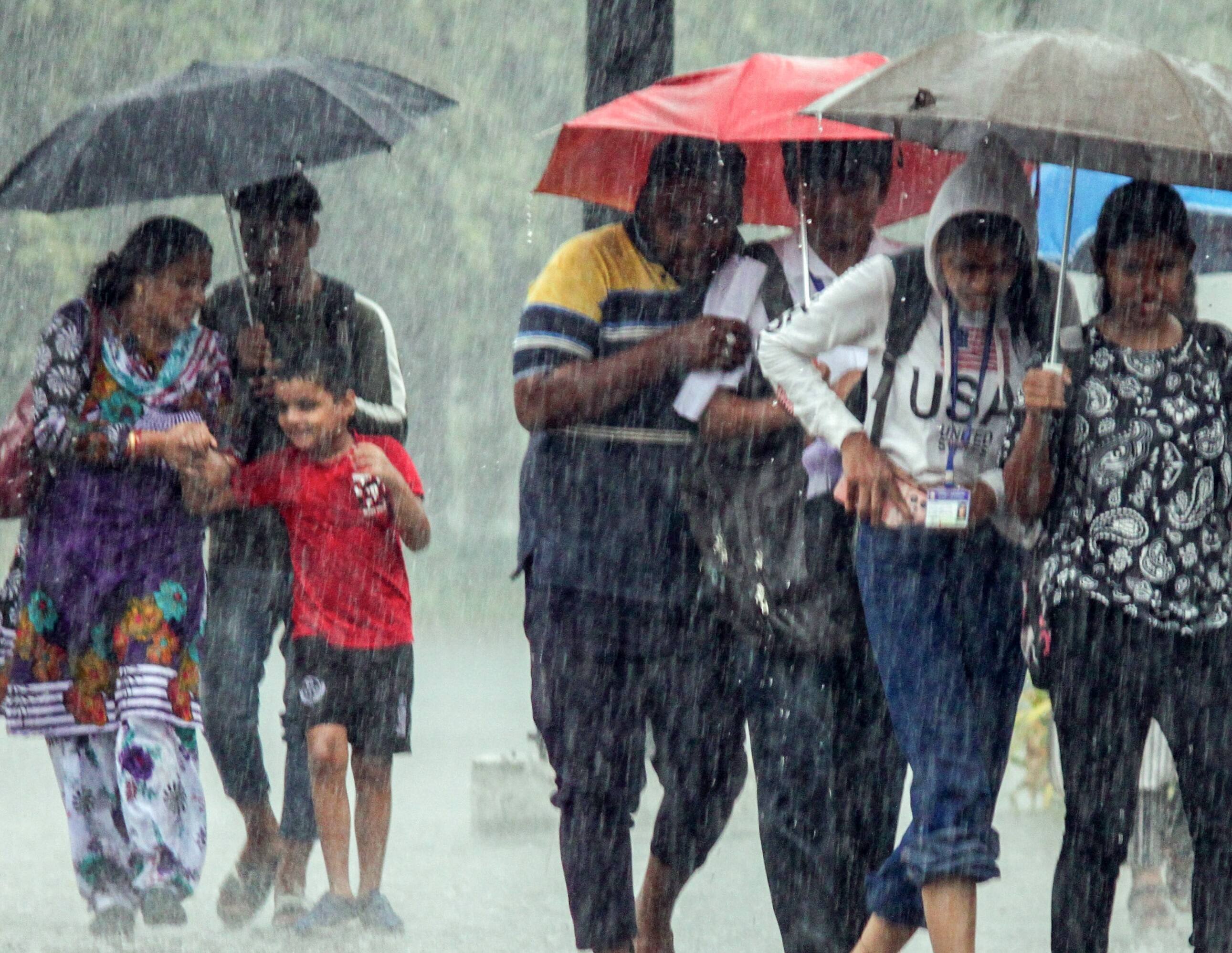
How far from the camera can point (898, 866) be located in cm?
486

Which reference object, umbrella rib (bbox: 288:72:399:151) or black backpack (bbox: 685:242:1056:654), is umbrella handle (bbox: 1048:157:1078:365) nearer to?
black backpack (bbox: 685:242:1056:654)

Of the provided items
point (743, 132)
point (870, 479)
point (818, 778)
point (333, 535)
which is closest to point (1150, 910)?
point (818, 778)

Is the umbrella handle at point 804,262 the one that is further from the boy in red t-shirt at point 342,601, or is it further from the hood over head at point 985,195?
the boy in red t-shirt at point 342,601

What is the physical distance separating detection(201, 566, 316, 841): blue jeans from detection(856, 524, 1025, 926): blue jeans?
2174mm

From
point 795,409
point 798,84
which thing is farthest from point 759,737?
point 798,84

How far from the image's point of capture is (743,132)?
5234mm

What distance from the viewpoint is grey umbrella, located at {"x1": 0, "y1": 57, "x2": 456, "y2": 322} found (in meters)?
5.89

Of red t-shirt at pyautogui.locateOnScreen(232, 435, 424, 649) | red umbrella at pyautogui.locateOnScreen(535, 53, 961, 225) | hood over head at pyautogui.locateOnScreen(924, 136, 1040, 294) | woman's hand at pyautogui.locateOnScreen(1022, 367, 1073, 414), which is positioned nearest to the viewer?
woman's hand at pyautogui.locateOnScreen(1022, 367, 1073, 414)

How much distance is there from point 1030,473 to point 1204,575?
17.4 inches

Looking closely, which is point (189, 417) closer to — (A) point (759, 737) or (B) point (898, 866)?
(A) point (759, 737)

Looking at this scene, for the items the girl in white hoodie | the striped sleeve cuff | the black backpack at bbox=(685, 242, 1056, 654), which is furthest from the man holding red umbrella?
the girl in white hoodie

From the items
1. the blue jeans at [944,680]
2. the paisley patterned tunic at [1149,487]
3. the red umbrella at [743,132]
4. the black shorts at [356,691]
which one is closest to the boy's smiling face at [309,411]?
the black shorts at [356,691]

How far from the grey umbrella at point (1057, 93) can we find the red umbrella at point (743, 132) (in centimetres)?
34

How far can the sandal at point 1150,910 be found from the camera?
21.1 feet
